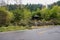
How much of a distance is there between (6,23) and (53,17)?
13.6 meters

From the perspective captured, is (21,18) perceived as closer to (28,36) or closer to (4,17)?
(4,17)

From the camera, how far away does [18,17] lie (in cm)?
3278

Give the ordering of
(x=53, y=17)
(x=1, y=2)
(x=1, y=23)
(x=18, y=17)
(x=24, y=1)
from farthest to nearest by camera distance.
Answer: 1. (x=24, y=1)
2. (x=53, y=17)
3. (x=1, y=2)
4. (x=18, y=17)
5. (x=1, y=23)

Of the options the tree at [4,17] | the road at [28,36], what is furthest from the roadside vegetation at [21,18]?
the road at [28,36]

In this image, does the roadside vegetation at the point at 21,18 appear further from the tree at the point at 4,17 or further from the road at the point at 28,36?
the road at the point at 28,36

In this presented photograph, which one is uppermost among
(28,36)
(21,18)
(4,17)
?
(28,36)

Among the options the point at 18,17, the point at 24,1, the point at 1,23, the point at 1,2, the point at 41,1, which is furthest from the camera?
the point at 41,1

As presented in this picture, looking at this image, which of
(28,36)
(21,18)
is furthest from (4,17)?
(28,36)

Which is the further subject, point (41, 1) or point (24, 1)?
point (41, 1)

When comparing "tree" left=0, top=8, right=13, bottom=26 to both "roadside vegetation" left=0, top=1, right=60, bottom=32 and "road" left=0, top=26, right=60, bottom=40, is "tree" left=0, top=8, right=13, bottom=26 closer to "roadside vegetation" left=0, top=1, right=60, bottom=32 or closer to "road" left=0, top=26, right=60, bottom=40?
"roadside vegetation" left=0, top=1, right=60, bottom=32

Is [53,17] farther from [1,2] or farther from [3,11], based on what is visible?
[3,11]

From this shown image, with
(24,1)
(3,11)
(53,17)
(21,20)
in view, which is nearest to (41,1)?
(24,1)

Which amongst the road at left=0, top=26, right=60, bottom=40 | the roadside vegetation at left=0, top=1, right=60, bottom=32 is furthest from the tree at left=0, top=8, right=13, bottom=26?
the road at left=0, top=26, right=60, bottom=40

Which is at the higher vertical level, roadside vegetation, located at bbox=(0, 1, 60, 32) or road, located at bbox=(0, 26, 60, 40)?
road, located at bbox=(0, 26, 60, 40)
